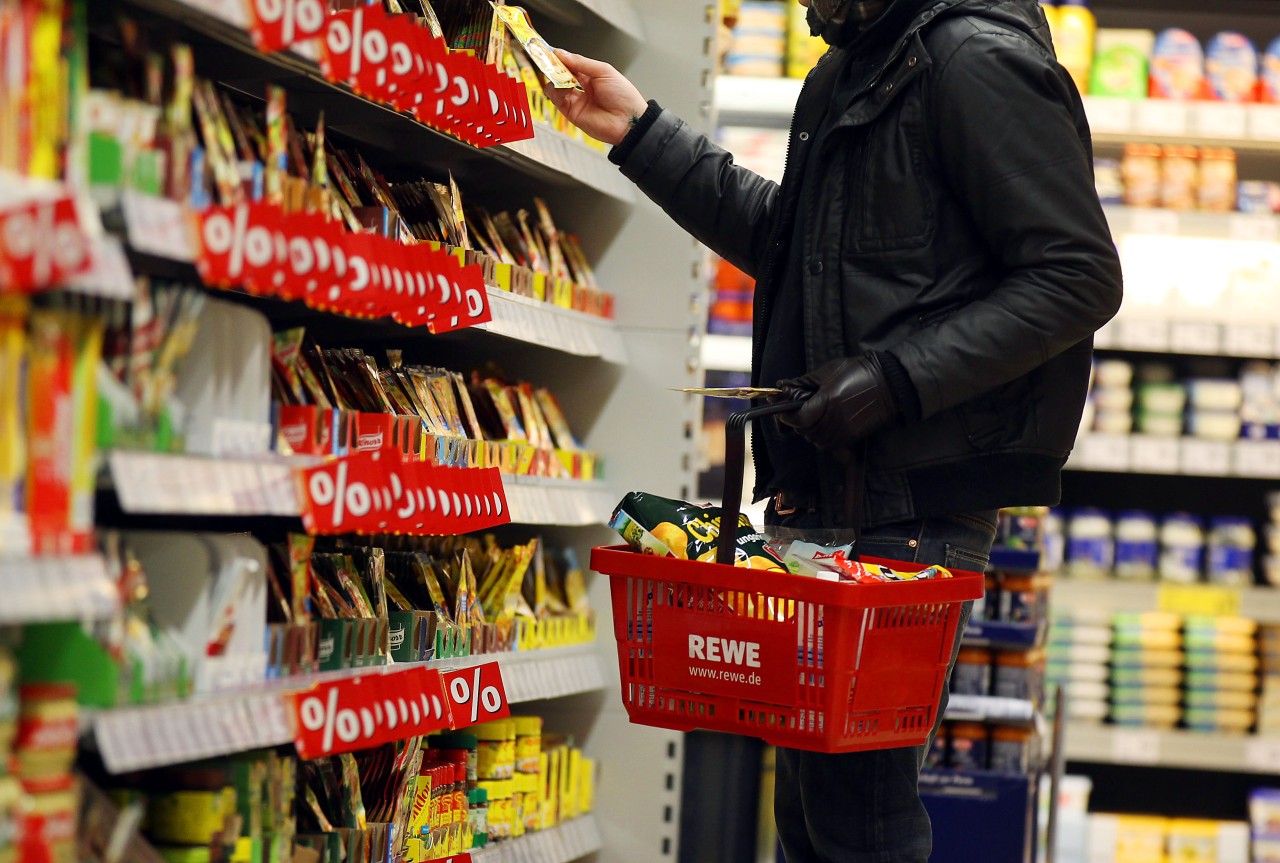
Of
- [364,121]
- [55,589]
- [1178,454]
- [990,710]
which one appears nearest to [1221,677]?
[1178,454]

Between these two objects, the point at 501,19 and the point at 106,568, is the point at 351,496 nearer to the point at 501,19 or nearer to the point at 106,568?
the point at 106,568

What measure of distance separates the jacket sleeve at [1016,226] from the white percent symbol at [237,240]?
0.82 metres

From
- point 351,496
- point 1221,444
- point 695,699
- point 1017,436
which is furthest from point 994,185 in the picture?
point 1221,444

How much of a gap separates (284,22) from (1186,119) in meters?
3.63

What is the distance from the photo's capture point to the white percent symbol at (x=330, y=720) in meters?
1.67

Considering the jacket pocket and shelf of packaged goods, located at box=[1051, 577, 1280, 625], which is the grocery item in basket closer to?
the jacket pocket

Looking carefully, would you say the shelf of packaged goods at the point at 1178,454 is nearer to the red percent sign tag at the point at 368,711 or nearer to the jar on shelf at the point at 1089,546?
the jar on shelf at the point at 1089,546

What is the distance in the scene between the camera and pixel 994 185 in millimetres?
1920

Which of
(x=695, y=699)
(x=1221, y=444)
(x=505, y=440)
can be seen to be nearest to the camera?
(x=695, y=699)

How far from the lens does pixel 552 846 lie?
2715mm

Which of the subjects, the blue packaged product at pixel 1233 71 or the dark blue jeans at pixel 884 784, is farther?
the blue packaged product at pixel 1233 71

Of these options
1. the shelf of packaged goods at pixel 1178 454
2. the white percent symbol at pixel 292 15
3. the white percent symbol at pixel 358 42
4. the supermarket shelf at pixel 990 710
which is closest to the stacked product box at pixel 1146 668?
the shelf of packaged goods at pixel 1178 454

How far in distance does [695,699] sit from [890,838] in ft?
1.08

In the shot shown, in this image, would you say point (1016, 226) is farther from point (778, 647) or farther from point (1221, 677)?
point (1221, 677)
